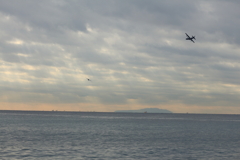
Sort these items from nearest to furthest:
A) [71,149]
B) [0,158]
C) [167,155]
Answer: [0,158]
[167,155]
[71,149]

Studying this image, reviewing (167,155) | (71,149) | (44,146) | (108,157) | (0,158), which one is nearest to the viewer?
(0,158)

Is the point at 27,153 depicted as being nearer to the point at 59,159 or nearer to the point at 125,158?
the point at 59,159

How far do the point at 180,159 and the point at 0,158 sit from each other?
29910mm

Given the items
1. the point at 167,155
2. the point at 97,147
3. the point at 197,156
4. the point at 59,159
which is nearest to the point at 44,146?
the point at 97,147

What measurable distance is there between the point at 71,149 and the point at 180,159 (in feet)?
71.5

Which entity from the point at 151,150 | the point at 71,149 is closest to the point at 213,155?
the point at 151,150

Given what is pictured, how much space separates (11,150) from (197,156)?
35215 millimetres

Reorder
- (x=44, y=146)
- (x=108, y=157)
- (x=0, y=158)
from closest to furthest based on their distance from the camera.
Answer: (x=0, y=158)
(x=108, y=157)
(x=44, y=146)

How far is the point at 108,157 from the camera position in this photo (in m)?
46.5

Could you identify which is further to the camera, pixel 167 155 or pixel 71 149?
pixel 71 149

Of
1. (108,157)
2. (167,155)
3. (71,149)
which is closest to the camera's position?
(108,157)

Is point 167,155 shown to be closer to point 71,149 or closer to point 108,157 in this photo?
point 108,157

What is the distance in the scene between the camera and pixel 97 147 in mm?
57500

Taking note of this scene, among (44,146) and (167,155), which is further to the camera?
(44,146)
